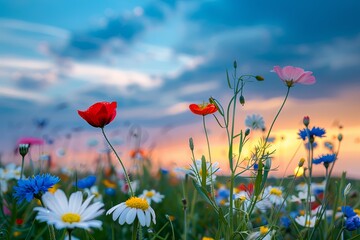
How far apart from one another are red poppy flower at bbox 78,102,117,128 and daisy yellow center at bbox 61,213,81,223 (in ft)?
1.35

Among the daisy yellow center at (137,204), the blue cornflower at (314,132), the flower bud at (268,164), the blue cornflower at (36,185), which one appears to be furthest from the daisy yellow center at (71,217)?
the blue cornflower at (314,132)

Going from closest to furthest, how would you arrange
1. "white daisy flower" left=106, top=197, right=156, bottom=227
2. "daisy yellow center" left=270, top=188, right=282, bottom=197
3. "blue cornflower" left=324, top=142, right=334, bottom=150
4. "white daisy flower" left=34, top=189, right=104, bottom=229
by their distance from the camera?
"white daisy flower" left=34, top=189, right=104, bottom=229
"white daisy flower" left=106, top=197, right=156, bottom=227
"daisy yellow center" left=270, top=188, right=282, bottom=197
"blue cornflower" left=324, top=142, right=334, bottom=150

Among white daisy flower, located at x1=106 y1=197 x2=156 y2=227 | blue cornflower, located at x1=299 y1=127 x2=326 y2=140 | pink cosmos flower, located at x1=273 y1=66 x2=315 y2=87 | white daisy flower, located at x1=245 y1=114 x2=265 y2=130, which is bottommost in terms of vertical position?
white daisy flower, located at x1=106 y1=197 x2=156 y2=227

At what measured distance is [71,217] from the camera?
109 centimetres

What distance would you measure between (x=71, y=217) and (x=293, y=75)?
88 centimetres

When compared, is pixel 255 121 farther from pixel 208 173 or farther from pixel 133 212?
pixel 133 212

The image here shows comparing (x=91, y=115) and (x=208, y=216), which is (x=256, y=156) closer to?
(x=91, y=115)

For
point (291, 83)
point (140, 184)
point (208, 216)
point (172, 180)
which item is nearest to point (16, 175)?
point (140, 184)

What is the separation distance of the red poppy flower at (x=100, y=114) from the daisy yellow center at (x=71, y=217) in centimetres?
41

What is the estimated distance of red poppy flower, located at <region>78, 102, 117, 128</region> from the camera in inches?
57.1

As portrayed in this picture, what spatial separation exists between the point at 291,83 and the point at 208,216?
5.94 feet

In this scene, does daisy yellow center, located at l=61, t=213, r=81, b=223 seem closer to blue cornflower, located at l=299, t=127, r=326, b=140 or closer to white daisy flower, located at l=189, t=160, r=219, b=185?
white daisy flower, located at l=189, t=160, r=219, b=185

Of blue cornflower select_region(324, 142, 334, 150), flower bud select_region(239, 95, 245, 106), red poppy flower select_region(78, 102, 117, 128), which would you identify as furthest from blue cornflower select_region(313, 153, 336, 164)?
red poppy flower select_region(78, 102, 117, 128)

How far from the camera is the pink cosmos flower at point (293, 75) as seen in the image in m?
1.60
